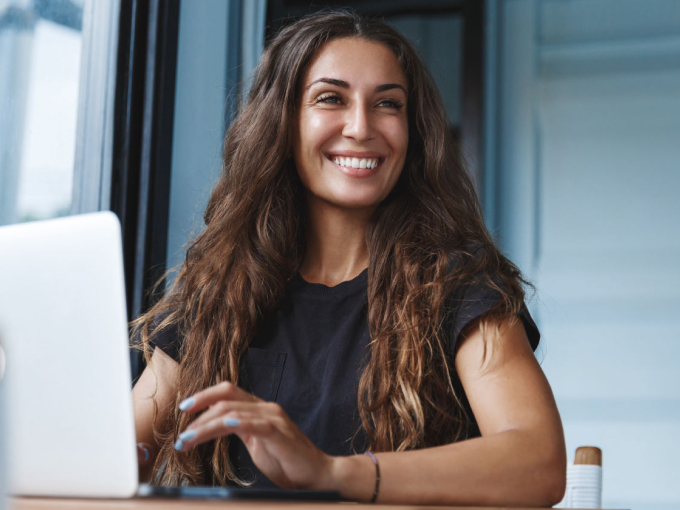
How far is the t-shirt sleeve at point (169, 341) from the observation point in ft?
5.45

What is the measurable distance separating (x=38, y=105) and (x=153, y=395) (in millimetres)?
762

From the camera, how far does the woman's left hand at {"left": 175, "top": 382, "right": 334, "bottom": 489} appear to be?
89 cm

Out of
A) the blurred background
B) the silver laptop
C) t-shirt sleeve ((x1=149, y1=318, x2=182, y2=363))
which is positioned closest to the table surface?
the silver laptop

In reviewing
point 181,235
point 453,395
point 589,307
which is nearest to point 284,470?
point 453,395

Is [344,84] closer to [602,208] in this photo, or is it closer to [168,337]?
[168,337]

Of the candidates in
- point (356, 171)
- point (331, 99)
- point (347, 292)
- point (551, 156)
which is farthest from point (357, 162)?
point (551, 156)

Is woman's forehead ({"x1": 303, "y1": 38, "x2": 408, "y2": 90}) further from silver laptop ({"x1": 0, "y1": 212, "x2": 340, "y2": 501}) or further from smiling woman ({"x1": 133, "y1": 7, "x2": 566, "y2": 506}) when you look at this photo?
silver laptop ({"x1": 0, "y1": 212, "x2": 340, "y2": 501})

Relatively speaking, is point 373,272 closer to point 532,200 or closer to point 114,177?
point 114,177

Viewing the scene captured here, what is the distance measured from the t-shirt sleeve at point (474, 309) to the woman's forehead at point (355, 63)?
1.87 ft

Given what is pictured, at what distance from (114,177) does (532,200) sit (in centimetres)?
181

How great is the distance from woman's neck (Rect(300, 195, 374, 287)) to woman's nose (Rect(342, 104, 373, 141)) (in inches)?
7.0

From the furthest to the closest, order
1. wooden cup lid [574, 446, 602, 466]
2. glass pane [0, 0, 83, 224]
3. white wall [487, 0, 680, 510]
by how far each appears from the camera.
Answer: white wall [487, 0, 680, 510] → glass pane [0, 0, 83, 224] → wooden cup lid [574, 446, 602, 466]

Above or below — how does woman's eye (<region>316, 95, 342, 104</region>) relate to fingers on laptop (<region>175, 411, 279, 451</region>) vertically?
above

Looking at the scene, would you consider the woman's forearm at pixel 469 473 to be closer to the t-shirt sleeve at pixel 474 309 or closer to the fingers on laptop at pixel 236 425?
the fingers on laptop at pixel 236 425
